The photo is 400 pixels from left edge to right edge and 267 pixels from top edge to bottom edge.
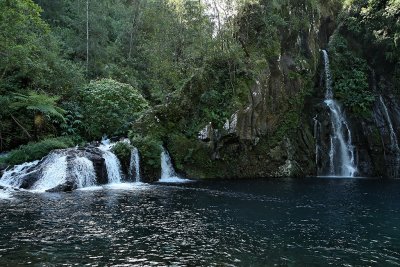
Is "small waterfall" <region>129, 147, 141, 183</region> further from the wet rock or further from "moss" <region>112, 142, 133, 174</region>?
the wet rock

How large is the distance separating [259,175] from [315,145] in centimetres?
447

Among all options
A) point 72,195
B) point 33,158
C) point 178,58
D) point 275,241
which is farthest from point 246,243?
point 178,58

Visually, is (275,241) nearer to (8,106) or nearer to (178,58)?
(8,106)

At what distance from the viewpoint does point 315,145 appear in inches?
979

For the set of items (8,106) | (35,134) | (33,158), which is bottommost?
(33,158)

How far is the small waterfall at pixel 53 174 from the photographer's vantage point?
16.3 m

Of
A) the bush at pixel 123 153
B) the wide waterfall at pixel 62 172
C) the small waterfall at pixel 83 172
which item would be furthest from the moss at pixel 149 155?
the small waterfall at pixel 83 172

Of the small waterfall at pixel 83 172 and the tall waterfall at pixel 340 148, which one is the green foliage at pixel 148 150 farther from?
the tall waterfall at pixel 340 148

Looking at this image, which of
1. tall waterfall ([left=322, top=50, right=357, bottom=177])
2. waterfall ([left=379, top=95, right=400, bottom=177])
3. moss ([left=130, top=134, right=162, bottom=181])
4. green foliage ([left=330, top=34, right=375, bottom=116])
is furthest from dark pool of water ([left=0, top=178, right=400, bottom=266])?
green foliage ([left=330, top=34, right=375, bottom=116])

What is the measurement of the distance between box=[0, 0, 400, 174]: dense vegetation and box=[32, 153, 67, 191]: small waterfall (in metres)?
1.68

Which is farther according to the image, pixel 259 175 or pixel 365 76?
pixel 365 76

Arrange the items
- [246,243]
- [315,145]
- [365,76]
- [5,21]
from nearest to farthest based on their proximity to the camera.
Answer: [246,243]
[5,21]
[315,145]
[365,76]

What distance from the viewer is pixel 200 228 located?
35.2ft

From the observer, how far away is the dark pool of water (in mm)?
8391
